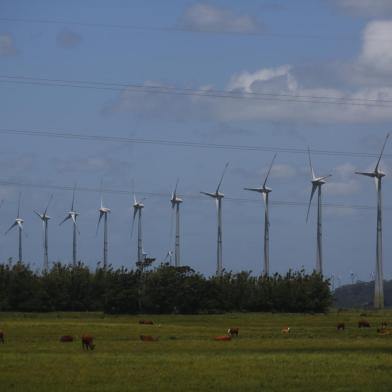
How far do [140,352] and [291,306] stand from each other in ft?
289

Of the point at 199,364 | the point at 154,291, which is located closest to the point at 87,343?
the point at 199,364

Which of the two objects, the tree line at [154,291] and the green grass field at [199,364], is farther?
the tree line at [154,291]

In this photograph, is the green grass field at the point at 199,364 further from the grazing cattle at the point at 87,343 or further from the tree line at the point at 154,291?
the tree line at the point at 154,291

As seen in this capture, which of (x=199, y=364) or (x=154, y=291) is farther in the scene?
(x=154, y=291)

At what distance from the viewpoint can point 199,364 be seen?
150 ft

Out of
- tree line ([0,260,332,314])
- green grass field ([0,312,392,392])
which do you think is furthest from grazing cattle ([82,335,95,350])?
tree line ([0,260,332,314])

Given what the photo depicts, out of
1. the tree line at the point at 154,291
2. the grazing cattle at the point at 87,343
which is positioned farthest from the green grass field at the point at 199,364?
the tree line at the point at 154,291

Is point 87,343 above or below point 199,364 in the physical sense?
above

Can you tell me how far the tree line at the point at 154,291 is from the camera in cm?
13000

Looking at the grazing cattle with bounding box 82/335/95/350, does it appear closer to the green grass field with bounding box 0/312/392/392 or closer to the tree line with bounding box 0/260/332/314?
the green grass field with bounding box 0/312/392/392

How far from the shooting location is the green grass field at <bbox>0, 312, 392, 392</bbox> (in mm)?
38594

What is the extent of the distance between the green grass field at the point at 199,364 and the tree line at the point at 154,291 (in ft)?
194

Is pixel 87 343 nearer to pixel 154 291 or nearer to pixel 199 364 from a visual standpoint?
pixel 199 364

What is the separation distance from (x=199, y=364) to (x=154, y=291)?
276 ft
